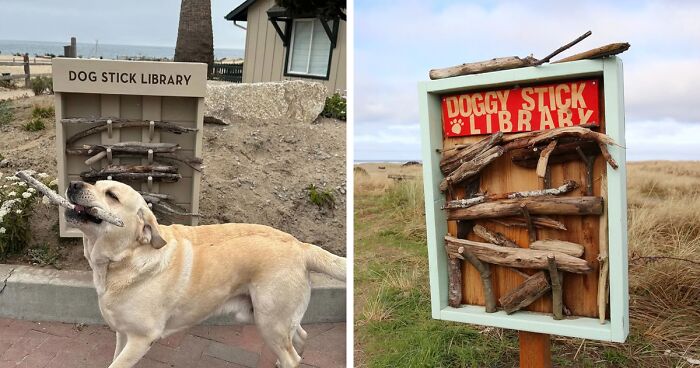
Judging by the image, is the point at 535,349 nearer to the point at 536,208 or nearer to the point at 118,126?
the point at 536,208

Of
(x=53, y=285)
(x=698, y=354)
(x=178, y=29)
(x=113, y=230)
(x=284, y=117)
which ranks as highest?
(x=178, y=29)

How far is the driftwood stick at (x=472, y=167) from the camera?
2445 mm

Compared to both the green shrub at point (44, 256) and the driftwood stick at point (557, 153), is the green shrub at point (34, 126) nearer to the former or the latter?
the green shrub at point (44, 256)

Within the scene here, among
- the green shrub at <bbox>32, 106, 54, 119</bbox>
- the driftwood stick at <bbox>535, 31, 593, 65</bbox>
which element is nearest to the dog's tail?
the driftwood stick at <bbox>535, 31, 593, 65</bbox>

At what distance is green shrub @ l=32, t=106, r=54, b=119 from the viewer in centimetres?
652

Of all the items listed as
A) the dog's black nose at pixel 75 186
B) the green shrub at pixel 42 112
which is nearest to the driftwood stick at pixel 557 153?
the dog's black nose at pixel 75 186

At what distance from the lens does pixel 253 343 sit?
148 inches

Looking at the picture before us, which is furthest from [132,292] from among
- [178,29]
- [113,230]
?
[178,29]

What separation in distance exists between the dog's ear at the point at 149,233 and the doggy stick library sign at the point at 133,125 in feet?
4.58

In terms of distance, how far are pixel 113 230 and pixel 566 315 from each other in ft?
6.14

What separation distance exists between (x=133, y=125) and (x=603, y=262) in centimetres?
293

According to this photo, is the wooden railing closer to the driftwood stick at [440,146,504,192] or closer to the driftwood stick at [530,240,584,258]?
the driftwood stick at [440,146,504,192]

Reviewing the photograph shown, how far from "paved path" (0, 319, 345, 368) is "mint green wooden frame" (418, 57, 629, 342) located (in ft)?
4.05

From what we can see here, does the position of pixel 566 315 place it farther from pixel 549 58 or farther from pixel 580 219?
pixel 549 58
